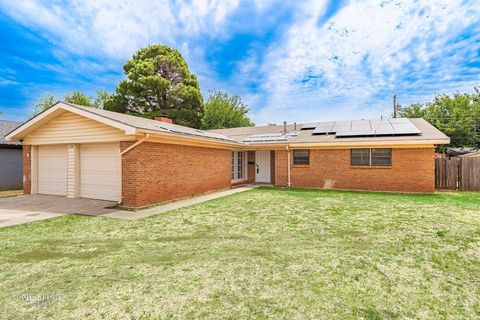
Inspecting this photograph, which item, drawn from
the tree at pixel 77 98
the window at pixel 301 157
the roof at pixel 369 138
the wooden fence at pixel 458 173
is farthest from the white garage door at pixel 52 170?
the tree at pixel 77 98

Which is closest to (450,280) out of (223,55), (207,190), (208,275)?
(208,275)

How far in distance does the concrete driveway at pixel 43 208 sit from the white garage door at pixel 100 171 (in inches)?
14.5

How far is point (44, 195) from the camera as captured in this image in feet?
34.4

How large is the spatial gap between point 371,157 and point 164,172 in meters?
9.47

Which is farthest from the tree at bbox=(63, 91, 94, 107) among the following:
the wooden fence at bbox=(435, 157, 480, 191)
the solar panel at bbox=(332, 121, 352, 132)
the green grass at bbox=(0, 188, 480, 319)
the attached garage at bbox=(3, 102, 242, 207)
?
the wooden fence at bbox=(435, 157, 480, 191)

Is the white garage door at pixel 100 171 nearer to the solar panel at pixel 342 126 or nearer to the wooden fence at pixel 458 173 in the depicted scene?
the solar panel at pixel 342 126

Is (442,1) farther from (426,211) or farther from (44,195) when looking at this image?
(44,195)

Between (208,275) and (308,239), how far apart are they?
7.64 ft

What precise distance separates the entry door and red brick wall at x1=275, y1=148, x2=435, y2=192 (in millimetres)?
1434

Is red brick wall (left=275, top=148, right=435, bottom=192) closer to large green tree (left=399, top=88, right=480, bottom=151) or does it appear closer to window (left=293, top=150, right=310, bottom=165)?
window (left=293, top=150, right=310, bottom=165)

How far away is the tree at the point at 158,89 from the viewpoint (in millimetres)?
23797

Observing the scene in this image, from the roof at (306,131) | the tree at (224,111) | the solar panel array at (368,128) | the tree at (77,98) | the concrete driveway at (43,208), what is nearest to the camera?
the concrete driveway at (43,208)

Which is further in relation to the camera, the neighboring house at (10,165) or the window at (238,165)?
the window at (238,165)

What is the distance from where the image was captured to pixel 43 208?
26.2 ft
